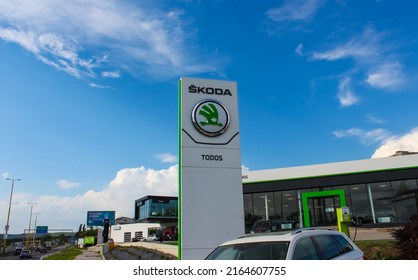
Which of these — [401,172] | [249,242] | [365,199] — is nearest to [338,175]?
[365,199]

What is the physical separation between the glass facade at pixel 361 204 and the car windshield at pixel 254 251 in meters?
27.7

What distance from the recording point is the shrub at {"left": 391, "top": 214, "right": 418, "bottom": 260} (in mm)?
10406

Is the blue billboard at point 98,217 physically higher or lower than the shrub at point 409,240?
higher

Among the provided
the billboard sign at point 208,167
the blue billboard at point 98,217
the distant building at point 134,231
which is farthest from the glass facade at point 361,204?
the blue billboard at point 98,217

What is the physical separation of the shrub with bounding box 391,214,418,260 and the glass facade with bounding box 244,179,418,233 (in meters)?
21.3

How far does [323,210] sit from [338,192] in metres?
3.53

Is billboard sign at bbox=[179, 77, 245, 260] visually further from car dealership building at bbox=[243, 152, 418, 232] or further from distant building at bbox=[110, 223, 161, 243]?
distant building at bbox=[110, 223, 161, 243]

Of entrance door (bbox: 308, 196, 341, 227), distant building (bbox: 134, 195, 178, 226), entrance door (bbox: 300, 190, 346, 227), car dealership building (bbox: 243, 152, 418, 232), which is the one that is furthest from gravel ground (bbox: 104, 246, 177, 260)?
distant building (bbox: 134, 195, 178, 226)

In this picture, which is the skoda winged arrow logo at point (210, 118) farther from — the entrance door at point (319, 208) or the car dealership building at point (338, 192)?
the entrance door at point (319, 208)

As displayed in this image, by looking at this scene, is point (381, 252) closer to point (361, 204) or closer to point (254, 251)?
point (254, 251)

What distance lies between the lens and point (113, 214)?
84.6 m

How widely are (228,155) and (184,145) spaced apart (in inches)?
62.2

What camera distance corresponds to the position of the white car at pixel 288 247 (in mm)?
5512
